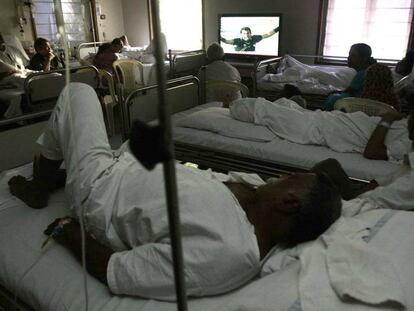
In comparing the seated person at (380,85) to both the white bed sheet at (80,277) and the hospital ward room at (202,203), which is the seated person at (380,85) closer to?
the hospital ward room at (202,203)

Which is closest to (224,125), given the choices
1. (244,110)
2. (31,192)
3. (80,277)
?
(244,110)

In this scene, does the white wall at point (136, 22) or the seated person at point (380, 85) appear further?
the white wall at point (136, 22)

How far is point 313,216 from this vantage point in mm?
1174

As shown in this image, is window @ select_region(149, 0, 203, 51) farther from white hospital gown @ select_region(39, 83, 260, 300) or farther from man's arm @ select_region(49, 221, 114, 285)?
man's arm @ select_region(49, 221, 114, 285)

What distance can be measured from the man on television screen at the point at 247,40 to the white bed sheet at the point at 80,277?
4.61m

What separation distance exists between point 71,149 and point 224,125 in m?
1.30

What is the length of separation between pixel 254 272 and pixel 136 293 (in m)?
0.35

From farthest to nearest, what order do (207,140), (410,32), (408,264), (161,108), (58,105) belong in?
(410,32), (207,140), (58,105), (408,264), (161,108)

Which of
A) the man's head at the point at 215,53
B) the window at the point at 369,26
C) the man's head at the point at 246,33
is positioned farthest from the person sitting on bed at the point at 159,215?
the man's head at the point at 246,33

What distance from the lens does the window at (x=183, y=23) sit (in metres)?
6.25

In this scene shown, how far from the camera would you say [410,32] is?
4500mm

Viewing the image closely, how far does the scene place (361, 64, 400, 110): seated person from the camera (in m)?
2.53

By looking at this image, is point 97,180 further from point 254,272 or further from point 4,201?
point 254,272

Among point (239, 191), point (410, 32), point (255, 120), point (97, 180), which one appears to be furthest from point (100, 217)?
point (410, 32)
